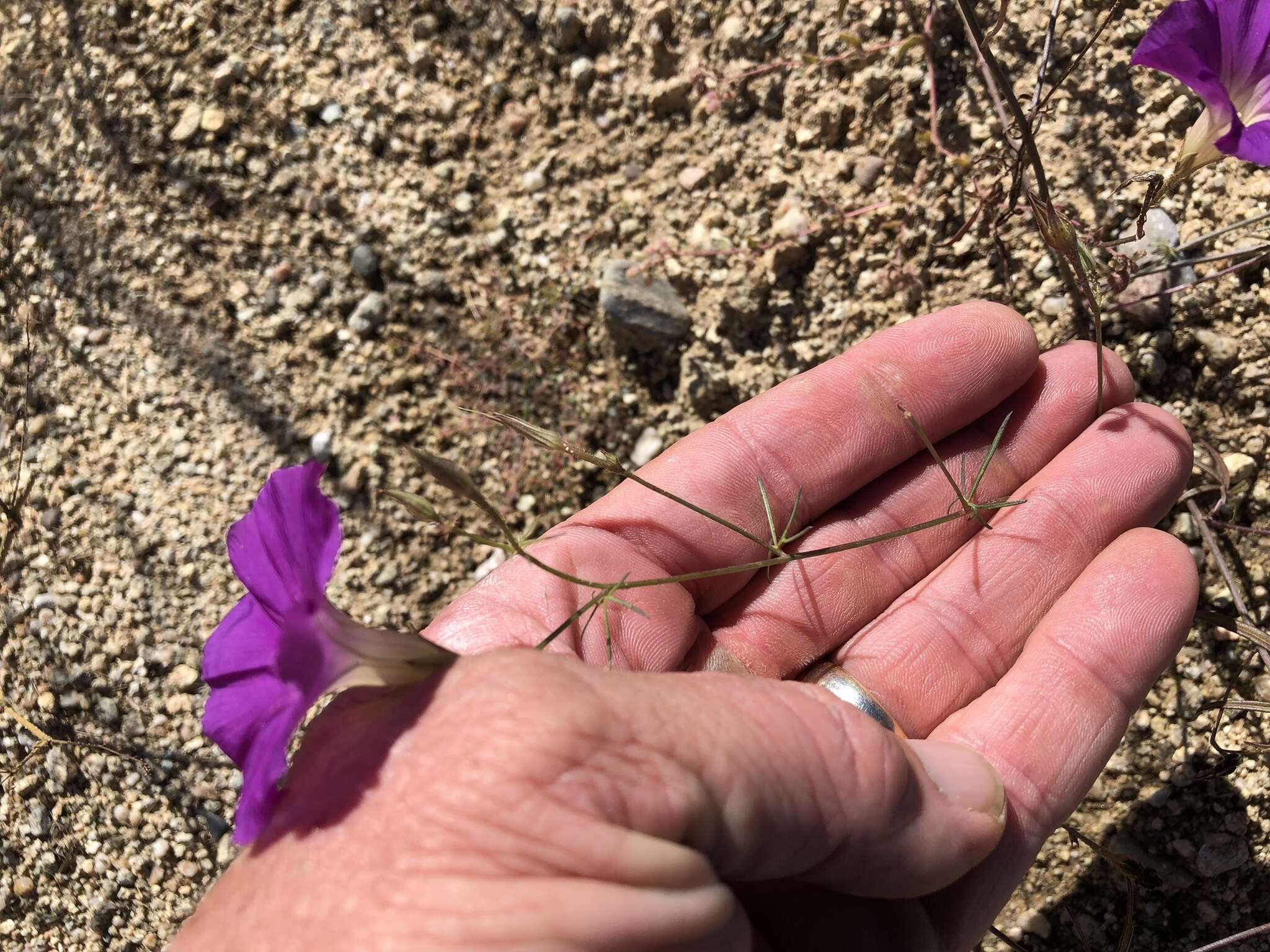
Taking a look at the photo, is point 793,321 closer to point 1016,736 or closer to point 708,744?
point 1016,736

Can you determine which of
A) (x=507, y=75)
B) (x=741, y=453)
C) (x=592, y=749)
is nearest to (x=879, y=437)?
(x=741, y=453)

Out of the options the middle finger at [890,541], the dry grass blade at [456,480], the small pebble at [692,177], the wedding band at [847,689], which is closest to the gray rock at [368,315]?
the small pebble at [692,177]

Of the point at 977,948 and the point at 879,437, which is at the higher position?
the point at 879,437

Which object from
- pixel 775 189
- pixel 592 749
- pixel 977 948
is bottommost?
pixel 977 948

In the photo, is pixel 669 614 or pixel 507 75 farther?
pixel 507 75

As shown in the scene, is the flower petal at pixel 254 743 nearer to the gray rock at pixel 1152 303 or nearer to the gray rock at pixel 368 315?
the gray rock at pixel 368 315

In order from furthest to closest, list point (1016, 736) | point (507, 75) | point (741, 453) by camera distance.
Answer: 1. point (507, 75)
2. point (741, 453)
3. point (1016, 736)

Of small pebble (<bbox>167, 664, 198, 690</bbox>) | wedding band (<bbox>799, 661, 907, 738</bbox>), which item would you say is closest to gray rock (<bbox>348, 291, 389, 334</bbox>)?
small pebble (<bbox>167, 664, 198, 690</bbox>)

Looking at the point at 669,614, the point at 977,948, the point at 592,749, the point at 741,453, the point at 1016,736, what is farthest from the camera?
the point at 977,948
